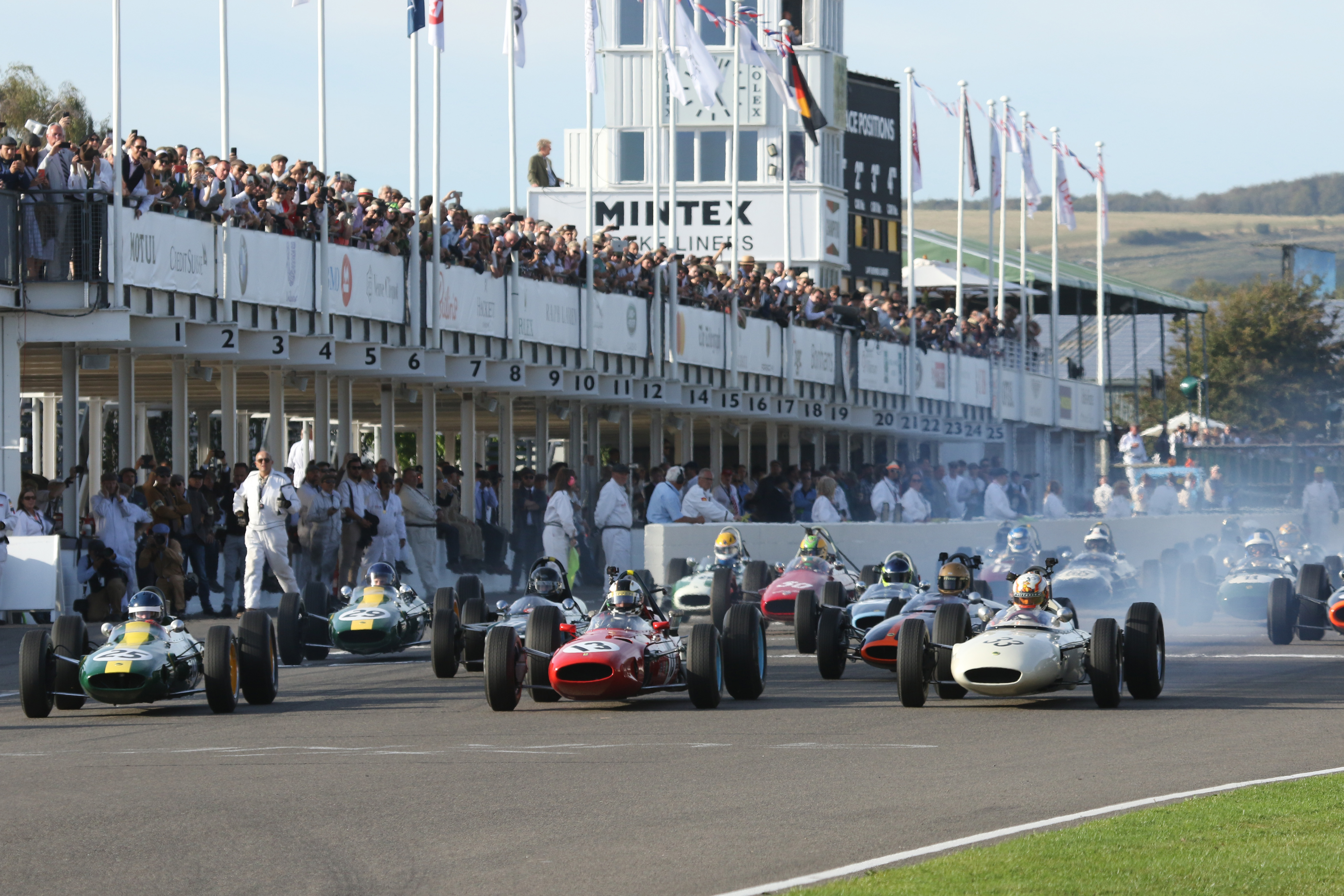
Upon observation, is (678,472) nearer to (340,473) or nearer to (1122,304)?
(340,473)

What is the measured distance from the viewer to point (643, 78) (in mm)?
60062

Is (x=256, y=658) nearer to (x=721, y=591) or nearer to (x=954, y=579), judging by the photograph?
(x=954, y=579)

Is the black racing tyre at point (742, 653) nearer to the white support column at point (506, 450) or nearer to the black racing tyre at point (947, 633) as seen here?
the black racing tyre at point (947, 633)

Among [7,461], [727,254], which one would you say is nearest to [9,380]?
[7,461]

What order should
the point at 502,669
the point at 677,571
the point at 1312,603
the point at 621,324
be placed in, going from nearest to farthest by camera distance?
Result: the point at 502,669, the point at 1312,603, the point at 677,571, the point at 621,324

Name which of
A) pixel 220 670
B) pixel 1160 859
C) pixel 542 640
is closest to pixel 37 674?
pixel 220 670

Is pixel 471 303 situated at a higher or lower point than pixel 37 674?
higher

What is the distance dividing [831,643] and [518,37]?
17.9m

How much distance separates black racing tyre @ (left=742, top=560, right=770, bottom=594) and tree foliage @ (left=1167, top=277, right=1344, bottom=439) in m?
69.8

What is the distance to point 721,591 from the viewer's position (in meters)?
24.2

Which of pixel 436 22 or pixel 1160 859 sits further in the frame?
pixel 436 22

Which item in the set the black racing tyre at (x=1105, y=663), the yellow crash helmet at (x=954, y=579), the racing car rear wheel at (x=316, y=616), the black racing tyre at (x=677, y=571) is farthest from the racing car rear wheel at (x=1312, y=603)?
the racing car rear wheel at (x=316, y=616)

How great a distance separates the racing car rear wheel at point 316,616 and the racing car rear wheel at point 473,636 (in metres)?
1.98

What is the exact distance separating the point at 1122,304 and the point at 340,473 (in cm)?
5528
